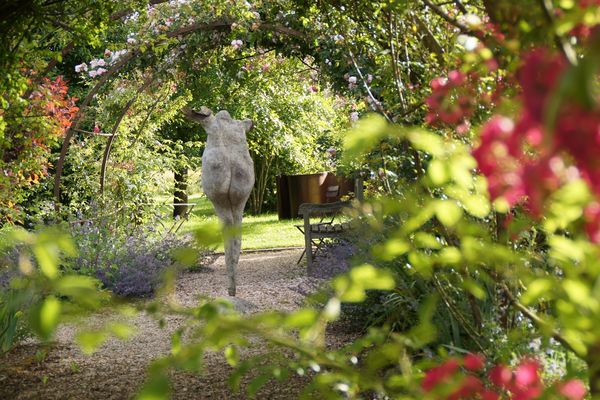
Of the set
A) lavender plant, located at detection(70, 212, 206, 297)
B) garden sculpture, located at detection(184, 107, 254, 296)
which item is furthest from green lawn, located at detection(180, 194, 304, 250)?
garden sculpture, located at detection(184, 107, 254, 296)

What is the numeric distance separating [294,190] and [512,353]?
527 inches

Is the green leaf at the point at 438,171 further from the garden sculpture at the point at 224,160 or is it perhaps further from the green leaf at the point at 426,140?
the garden sculpture at the point at 224,160

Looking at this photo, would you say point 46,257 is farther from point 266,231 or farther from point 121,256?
point 266,231

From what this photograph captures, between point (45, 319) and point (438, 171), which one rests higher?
point (438, 171)

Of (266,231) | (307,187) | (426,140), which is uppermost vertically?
(426,140)

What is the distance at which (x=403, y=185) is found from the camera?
12.6ft

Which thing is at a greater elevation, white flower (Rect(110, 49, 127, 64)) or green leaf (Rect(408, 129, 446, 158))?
white flower (Rect(110, 49, 127, 64))

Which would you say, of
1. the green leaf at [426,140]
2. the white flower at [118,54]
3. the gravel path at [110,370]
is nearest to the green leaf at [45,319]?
the green leaf at [426,140]

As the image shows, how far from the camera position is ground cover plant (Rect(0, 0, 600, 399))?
882 mm

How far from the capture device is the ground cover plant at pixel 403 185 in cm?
88

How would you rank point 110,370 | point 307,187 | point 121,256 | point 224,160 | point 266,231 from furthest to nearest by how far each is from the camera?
point 307,187, point 266,231, point 121,256, point 224,160, point 110,370

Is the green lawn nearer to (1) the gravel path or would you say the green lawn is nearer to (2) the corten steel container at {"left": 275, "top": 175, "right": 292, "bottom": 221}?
(2) the corten steel container at {"left": 275, "top": 175, "right": 292, "bottom": 221}

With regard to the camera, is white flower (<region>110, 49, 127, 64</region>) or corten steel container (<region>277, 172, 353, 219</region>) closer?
white flower (<region>110, 49, 127, 64</region>)

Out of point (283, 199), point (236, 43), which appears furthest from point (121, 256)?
point (283, 199)
